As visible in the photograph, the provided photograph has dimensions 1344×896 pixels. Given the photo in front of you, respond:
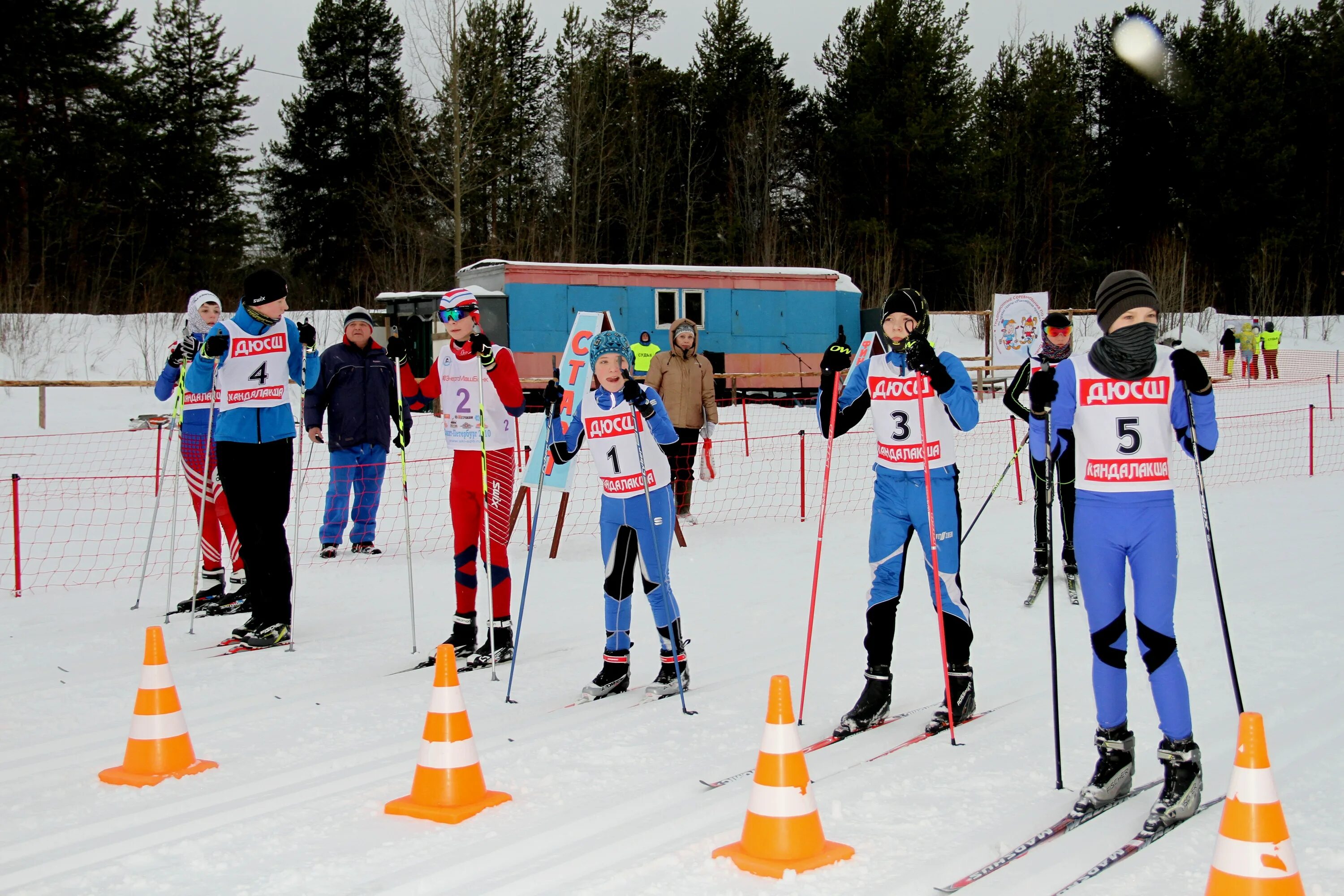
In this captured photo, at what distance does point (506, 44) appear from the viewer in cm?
3728

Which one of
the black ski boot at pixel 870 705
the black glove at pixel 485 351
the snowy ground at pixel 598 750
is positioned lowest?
the snowy ground at pixel 598 750

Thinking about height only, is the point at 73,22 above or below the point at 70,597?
above

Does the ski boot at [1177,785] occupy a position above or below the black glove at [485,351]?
below

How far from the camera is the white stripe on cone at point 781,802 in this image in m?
3.37

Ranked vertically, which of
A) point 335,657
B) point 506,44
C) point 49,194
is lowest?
point 335,657

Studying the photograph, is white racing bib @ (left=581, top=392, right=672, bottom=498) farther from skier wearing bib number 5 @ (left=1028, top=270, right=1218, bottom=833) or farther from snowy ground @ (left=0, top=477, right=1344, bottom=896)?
skier wearing bib number 5 @ (left=1028, top=270, right=1218, bottom=833)

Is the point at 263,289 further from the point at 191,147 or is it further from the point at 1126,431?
the point at 191,147

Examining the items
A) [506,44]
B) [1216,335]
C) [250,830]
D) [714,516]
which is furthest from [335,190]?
[250,830]

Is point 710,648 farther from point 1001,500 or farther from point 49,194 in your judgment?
point 49,194

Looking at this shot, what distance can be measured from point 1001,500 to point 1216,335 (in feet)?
99.3

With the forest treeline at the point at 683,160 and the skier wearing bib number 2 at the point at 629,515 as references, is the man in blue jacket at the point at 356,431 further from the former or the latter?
the forest treeline at the point at 683,160

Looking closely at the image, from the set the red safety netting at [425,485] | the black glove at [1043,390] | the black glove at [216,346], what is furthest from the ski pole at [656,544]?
the red safety netting at [425,485]

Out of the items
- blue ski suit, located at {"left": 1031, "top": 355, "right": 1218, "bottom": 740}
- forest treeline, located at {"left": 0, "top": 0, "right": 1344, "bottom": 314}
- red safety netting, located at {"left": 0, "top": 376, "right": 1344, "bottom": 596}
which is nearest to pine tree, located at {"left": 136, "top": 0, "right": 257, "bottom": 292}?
forest treeline, located at {"left": 0, "top": 0, "right": 1344, "bottom": 314}

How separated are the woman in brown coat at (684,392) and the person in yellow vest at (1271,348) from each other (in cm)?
2214
